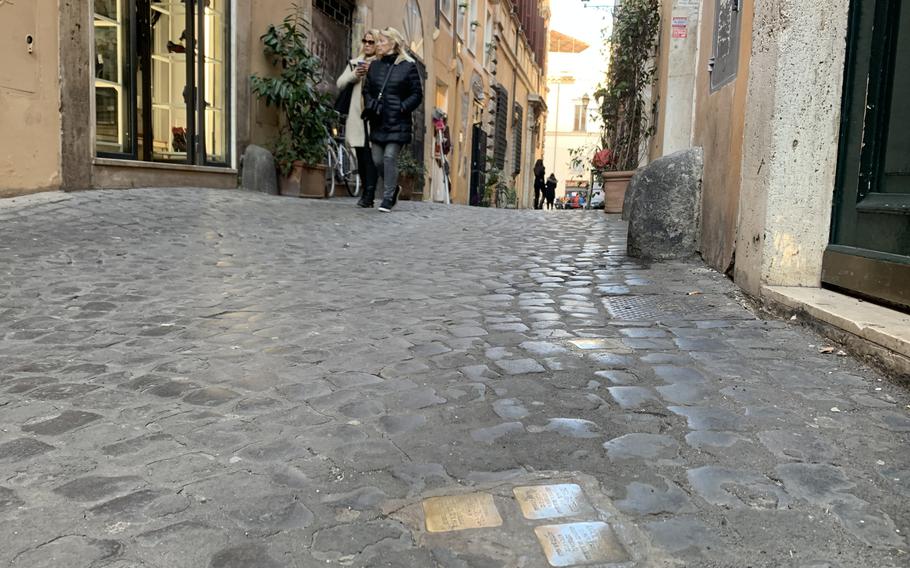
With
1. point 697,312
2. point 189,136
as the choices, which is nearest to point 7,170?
point 189,136

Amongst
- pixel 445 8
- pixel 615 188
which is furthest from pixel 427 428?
pixel 445 8

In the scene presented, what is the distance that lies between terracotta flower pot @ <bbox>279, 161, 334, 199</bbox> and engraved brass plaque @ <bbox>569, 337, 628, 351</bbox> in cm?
746

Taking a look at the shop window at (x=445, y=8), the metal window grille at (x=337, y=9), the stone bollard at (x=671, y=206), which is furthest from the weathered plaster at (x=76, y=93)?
the shop window at (x=445, y=8)

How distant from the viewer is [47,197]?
265 inches

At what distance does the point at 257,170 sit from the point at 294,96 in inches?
42.7

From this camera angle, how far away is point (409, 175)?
1373 centimetres

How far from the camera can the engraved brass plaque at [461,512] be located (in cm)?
169

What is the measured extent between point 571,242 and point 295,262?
286cm

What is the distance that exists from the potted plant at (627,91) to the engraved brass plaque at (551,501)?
8.82 meters

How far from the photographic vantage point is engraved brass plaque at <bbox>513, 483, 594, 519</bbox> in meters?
1.74

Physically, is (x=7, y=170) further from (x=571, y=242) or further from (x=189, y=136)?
(x=571, y=242)

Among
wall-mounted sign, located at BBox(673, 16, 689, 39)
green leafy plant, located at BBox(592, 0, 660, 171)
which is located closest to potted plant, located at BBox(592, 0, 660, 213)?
green leafy plant, located at BBox(592, 0, 660, 171)

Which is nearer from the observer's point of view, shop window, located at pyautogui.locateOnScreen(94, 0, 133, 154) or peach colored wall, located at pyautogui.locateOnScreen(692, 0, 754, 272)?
peach colored wall, located at pyautogui.locateOnScreen(692, 0, 754, 272)

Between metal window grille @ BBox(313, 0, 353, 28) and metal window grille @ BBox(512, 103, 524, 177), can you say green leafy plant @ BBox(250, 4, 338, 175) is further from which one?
metal window grille @ BBox(512, 103, 524, 177)
